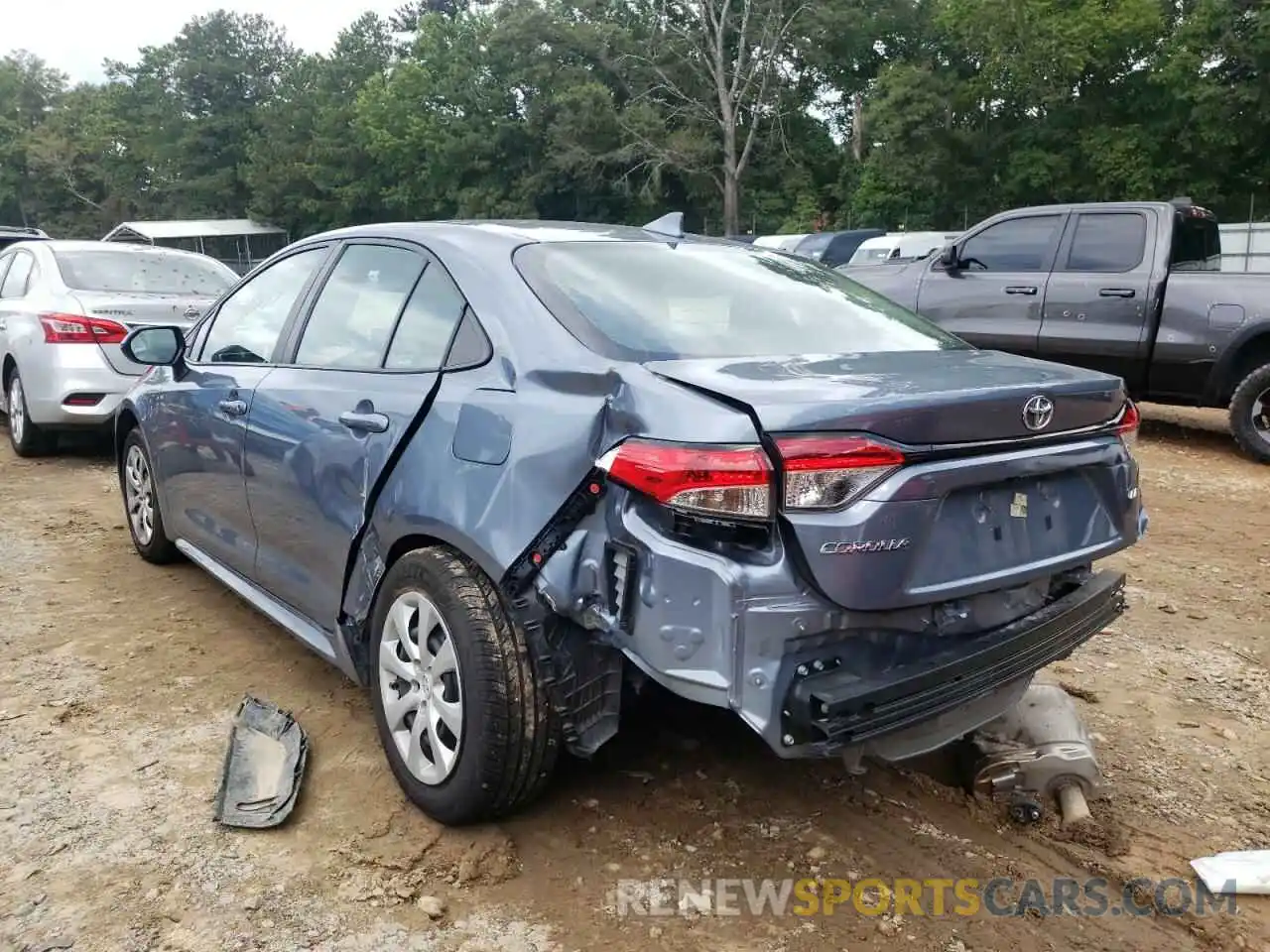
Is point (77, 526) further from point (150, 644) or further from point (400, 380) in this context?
point (400, 380)

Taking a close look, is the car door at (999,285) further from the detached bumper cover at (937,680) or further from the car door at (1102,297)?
the detached bumper cover at (937,680)

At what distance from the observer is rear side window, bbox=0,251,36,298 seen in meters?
7.74

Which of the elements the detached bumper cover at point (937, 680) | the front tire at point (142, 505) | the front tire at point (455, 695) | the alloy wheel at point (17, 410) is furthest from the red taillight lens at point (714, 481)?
the alloy wheel at point (17, 410)

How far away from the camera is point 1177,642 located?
417 cm

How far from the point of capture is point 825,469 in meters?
2.21

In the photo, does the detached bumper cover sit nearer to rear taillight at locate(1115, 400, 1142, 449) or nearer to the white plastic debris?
rear taillight at locate(1115, 400, 1142, 449)

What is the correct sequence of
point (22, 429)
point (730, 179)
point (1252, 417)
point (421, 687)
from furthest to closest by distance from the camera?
point (730, 179) → point (22, 429) → point (1252, 417) → point (421, 687)

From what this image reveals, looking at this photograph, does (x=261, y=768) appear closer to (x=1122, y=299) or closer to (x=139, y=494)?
(x=139, y=494)

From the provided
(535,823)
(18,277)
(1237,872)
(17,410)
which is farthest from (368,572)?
(18,277)

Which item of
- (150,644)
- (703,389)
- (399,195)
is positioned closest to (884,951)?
(703,389)

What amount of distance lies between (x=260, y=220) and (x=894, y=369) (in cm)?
5640

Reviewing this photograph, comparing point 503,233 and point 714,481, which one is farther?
point 503,233

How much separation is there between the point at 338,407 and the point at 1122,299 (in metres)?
6.52

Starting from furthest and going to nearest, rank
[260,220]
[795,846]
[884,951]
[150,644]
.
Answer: [260,220] < [150,644] < [795,846] < [884,951]
